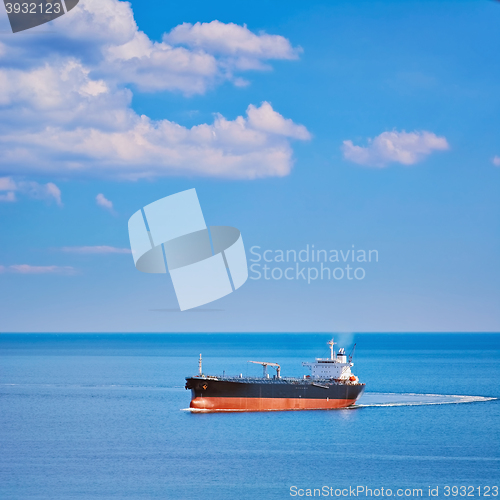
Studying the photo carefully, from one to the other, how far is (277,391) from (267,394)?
1105 millimetres

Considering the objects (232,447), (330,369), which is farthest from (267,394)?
(232,447)

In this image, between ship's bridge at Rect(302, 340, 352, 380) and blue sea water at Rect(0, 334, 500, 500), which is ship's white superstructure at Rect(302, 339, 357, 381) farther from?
blue sea water at Rect(0, 334, 500, 500)

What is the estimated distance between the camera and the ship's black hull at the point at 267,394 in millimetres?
75000

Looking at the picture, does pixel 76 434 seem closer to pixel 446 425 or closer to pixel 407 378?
pixel 446 425

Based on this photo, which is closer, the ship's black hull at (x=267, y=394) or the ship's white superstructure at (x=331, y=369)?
the ship's black hull at (x=267, y=394)

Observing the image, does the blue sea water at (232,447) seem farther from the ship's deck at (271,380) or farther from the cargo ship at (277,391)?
the ship's deck at (271,380)

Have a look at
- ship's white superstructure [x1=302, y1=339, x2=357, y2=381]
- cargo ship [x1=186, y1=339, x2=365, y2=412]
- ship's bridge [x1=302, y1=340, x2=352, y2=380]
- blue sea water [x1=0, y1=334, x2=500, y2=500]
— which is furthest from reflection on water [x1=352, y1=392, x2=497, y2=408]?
ship's bridge [x1=302, y1=340, x2=352, y2=380]

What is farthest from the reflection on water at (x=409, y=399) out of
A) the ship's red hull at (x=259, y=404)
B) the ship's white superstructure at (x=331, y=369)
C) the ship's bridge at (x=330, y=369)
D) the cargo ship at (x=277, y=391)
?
the ship's red hull at (x=259, y=404)

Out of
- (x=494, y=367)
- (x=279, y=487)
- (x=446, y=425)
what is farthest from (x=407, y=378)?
(x=279, y=487)

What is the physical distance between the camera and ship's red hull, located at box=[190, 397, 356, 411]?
2972 inches

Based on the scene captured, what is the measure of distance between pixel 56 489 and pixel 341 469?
716 inches

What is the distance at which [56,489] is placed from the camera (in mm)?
43750

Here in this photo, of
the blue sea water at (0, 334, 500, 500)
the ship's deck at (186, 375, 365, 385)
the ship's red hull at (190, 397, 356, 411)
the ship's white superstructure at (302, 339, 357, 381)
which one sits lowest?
the blue sea water at (0, 334, 500, 500)

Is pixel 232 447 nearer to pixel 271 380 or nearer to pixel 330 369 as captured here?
pixel 271 380
